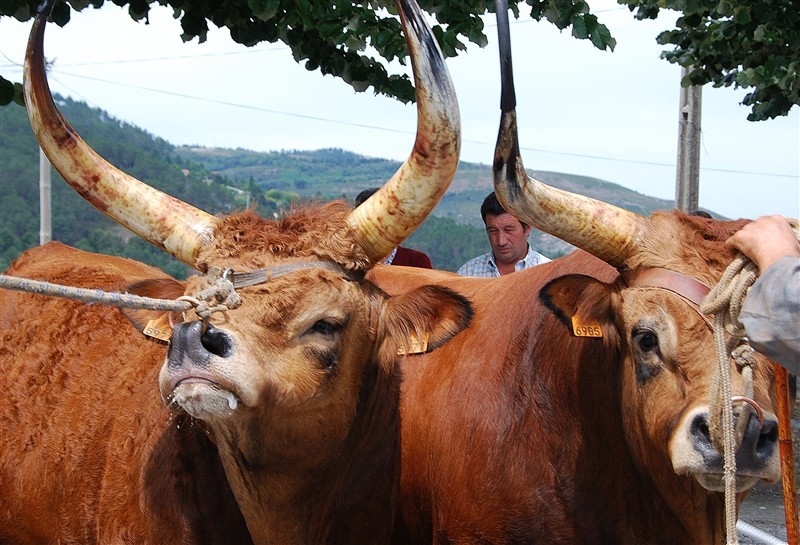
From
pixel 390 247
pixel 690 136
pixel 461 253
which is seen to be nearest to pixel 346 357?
pixel 390 247

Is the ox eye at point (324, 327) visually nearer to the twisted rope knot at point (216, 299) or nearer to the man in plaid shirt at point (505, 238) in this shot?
the twisted rope knot at point (216, 299)

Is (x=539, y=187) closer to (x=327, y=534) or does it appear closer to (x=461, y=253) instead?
(x=327, y=534)

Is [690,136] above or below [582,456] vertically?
above

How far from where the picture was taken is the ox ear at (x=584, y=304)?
3965 millimetres

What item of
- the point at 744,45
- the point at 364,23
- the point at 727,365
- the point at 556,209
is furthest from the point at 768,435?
the point at 744,45

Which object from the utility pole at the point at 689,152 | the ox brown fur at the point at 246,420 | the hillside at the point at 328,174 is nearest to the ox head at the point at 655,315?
the ox brown fur at the point at 246,420

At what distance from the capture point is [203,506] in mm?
3746

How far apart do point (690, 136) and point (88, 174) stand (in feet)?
33.9

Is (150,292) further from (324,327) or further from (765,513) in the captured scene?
(765,513)

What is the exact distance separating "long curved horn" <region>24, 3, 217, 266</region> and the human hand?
1.98m

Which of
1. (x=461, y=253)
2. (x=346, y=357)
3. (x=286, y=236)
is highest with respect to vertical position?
(x=286, y=236)

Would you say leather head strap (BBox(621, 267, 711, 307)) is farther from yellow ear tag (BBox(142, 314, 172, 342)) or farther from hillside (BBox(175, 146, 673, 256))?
hillside (BBox(175, 146, 673, 256))

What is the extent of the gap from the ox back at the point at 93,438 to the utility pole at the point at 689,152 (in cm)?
894

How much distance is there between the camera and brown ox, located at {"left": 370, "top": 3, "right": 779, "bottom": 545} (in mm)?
3459
